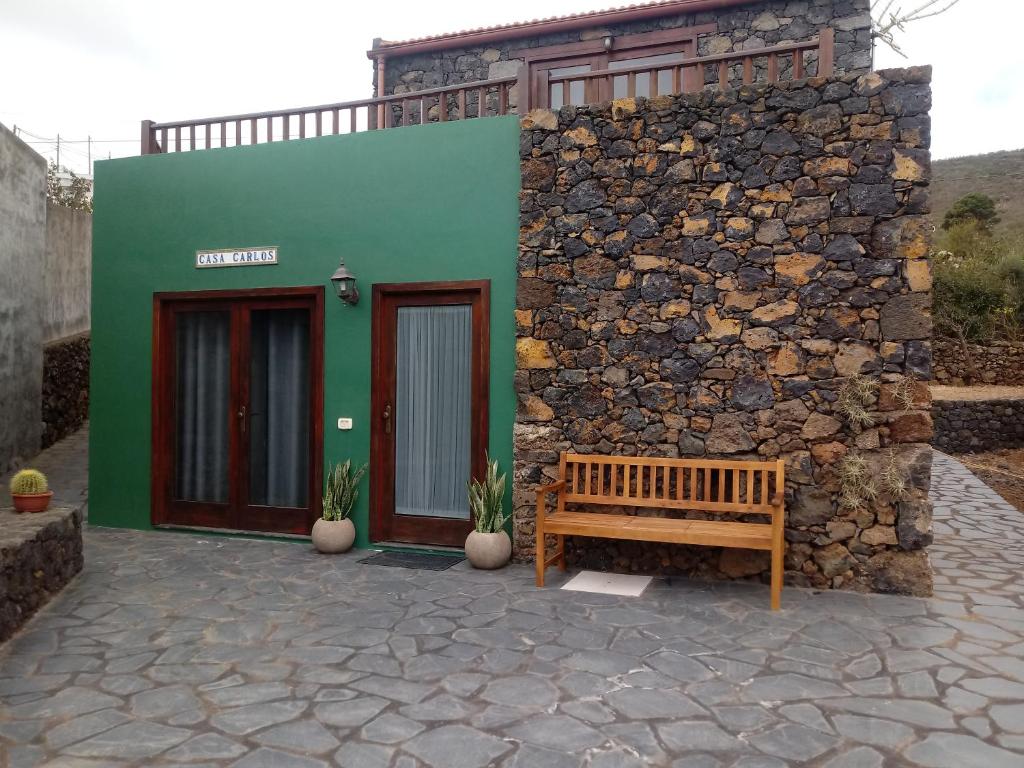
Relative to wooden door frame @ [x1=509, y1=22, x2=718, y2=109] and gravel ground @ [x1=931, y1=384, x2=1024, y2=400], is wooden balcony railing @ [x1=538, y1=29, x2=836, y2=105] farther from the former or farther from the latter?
gravel ground @ [x1=931, y1=384, x2=1024, y2=400]

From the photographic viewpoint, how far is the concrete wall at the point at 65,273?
12227 millimetres

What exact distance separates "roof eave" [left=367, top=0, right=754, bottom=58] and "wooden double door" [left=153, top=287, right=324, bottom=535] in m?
4.58

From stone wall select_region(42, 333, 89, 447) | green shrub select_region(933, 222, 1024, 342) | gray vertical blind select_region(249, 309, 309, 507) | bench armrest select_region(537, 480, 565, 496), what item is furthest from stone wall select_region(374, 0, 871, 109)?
green shrub select_region(933, 222, 1024, 342)

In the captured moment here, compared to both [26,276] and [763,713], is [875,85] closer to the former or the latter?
[763,713]

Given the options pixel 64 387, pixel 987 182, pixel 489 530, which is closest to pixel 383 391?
pixel 489 530

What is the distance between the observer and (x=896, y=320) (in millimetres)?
5289

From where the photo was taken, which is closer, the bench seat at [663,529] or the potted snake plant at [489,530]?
the bench seat at [663,529]

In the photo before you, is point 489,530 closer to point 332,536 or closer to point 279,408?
point 332,536

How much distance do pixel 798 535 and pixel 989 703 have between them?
6.46 ft

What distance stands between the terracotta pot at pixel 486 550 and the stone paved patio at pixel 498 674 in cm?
14

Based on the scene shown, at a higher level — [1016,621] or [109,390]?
[109,390]

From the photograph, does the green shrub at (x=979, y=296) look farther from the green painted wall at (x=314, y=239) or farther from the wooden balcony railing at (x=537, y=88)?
the green painted wall at (x=314, y=239)

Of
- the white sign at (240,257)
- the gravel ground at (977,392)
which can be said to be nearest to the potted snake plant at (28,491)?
the white sign at (240,257)

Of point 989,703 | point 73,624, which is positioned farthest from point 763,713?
point 73,624
